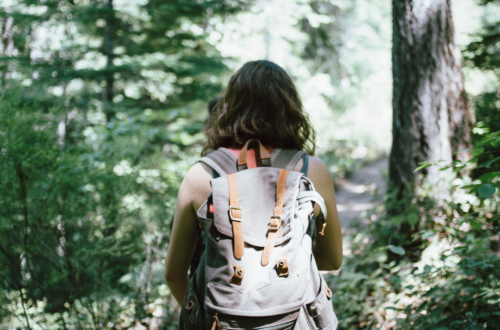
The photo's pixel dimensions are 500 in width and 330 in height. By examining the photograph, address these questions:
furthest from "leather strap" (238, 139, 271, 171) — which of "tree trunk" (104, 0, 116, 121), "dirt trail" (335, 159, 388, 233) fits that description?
"tree trunk" (104, 0, 116, 121)

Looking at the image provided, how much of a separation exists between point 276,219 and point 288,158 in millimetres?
326

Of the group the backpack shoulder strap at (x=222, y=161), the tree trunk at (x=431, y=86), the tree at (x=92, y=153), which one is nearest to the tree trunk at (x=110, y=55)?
the tree at (x=92, y=153)

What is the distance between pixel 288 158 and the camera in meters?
1.34

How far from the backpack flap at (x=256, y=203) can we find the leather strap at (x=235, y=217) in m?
0.01

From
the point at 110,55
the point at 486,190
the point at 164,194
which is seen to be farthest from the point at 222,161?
the point at 110,55

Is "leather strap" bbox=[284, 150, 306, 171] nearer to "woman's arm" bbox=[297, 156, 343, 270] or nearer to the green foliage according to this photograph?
Answer: "woman's arm" bbox=[297, 156, 343, 270]

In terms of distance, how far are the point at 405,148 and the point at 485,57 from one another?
150 centimetres

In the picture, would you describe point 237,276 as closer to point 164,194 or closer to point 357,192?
point 164,194

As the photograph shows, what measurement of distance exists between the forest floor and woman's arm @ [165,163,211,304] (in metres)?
4.00

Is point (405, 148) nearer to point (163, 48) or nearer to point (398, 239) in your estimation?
point (398, 239)

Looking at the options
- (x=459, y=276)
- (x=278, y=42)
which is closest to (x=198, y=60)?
(x=278, y=42)

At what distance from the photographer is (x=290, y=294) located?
3.53ft

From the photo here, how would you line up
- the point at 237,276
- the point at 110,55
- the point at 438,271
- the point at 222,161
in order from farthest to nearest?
the point at 110,55
the point at 438,271
the point at 222,161
the point at 237,276

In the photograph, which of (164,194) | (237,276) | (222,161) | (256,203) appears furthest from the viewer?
(164,194)
